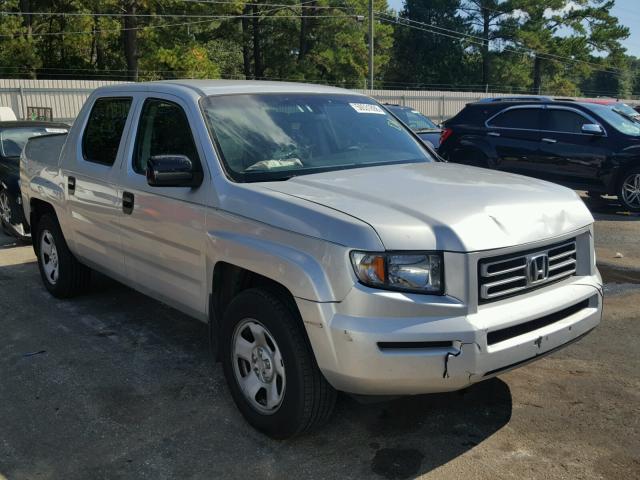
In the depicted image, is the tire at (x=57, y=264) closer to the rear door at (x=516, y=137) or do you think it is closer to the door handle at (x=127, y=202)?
the door handle at (x=127, y=202)

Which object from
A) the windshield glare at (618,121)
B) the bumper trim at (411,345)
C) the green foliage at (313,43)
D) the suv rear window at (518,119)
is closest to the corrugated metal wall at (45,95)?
the green foliage at (313,43)

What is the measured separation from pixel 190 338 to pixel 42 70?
36.5m

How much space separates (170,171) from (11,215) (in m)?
5.83

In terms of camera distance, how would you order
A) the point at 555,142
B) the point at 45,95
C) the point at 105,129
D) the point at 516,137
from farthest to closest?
the point at 45,95
the point at 516,137
the point at 555,142
the point at 105,129

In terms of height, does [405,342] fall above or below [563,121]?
below

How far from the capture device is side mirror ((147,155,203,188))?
3.68m

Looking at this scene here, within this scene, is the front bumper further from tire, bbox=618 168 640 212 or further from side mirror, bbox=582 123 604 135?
side mirror, bbox=582 123 604 135

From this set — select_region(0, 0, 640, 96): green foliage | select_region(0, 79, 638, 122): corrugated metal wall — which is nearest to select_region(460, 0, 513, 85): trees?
select_region(0, 0, 640, 96): green foliage

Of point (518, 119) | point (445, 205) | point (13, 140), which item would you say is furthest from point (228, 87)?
point (518, 119)

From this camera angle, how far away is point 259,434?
11.7ft

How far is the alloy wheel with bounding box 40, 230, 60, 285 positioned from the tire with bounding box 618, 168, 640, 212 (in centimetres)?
833

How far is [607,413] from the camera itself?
Result: 12.2 feet

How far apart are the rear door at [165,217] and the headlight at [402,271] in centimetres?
120

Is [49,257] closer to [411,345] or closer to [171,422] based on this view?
[171,422]
